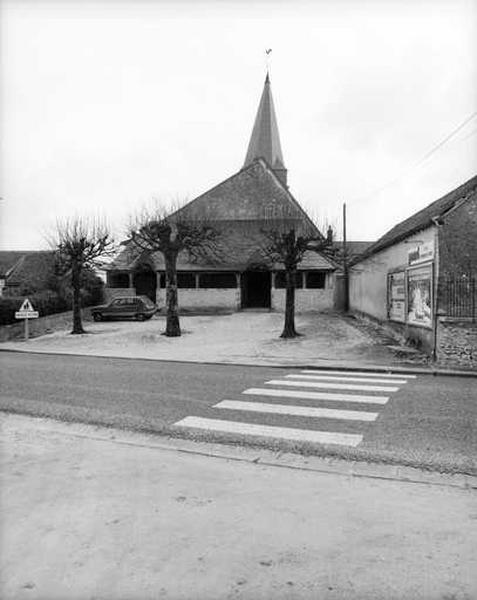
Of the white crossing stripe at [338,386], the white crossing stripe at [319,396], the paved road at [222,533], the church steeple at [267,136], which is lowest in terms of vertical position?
the white crossing stripe at [338,386]

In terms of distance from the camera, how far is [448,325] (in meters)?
14.1

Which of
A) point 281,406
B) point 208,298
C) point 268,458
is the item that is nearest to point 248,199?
point 208,298

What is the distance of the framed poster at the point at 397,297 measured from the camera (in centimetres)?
1823

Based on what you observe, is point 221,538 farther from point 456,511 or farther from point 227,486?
point 456,511

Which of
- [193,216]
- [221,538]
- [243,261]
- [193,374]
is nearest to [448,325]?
[193,374]

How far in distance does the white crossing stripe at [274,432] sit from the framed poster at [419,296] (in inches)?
349

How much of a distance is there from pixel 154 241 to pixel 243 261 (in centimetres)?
1198

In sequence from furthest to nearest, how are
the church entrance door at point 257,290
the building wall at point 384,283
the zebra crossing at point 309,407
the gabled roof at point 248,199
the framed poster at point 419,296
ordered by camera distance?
the gabled roof at point 248,199, the church entrance door at point 257,290, the building wall at point 384,283, the framed poster at point 419,296, the zebra crossing at point 309,407

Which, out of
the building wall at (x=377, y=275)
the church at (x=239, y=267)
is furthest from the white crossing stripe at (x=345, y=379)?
the church at (x=239, y=267)

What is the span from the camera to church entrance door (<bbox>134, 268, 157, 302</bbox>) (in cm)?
3550

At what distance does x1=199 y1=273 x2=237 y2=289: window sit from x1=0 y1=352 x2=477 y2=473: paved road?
2053 cm

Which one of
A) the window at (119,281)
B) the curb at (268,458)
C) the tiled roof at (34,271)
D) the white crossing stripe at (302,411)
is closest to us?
the curb at (268,458)

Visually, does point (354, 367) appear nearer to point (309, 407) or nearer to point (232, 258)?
point (309, 407)

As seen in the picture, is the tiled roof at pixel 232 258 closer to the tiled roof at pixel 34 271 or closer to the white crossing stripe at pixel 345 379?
the tiled roof at pixel 34 271
